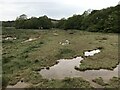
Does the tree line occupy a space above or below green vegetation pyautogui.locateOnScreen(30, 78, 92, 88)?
above

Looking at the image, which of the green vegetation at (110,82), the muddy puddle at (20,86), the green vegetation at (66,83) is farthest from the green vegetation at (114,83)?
the muddy puddle at (20,86)

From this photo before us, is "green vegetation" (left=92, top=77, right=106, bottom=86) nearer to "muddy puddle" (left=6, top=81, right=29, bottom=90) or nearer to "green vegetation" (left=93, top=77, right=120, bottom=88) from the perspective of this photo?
"green vegetation" (left=93, top=77, right=120, bottom=88)

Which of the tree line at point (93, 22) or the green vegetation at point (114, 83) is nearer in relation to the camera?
the green vegetation at point (114, 83)

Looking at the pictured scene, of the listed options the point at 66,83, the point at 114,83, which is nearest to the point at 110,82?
the point at 114,83

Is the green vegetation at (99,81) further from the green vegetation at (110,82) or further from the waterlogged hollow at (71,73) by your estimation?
the waterlogged hollow at (71,73)

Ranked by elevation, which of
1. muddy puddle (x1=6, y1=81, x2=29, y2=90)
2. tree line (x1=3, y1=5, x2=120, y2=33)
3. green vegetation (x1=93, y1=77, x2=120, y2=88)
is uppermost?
tree line (x1=3, y1=5, x2=120, y2=33)

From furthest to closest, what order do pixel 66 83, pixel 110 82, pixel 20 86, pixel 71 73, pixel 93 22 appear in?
pixel 93 22 → pixel 71 73 → pixel 20 86 → pixel 110 82 → pixel 66 83

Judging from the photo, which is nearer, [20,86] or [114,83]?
[114,83]

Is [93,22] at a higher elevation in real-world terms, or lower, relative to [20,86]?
higher

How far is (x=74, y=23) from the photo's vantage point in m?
123

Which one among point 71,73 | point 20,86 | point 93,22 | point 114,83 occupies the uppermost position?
point 93,22

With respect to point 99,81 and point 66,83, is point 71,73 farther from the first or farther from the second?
point 66,83

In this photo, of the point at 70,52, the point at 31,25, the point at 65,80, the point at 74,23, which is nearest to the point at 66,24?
the point at 74,23

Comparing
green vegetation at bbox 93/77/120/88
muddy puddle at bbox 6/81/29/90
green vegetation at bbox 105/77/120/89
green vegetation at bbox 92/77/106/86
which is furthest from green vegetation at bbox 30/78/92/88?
green vegetation at bbox 105/77/120/89
